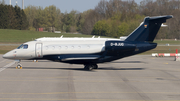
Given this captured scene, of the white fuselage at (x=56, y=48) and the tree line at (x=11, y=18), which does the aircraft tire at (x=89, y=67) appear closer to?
the white fuselage at (x=56, y=48)

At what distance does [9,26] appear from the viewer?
126 metres

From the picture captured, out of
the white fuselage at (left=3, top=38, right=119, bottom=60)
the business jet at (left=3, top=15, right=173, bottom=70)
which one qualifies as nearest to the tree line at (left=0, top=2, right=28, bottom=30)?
the white fuselage at (left=3, top=38, right=119, bottom=60)

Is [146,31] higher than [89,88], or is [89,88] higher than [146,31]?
[146,31]

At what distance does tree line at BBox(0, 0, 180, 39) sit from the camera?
115 metres

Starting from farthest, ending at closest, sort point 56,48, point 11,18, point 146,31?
point 11,18, point 146,31, point 56,48

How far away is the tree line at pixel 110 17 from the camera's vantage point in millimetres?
115312

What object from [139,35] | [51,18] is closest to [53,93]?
[139,35]

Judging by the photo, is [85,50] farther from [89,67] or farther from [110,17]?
[110,17]

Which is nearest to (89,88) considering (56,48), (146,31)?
(56,48)

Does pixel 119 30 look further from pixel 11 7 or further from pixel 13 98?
pixel 13 98

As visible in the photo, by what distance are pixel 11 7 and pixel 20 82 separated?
117 metres

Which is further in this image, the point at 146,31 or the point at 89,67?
the point at 146,31

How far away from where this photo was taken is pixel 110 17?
141125 millimetres

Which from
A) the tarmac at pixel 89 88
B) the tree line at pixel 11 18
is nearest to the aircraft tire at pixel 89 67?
the tarmac at pixel 89 88
